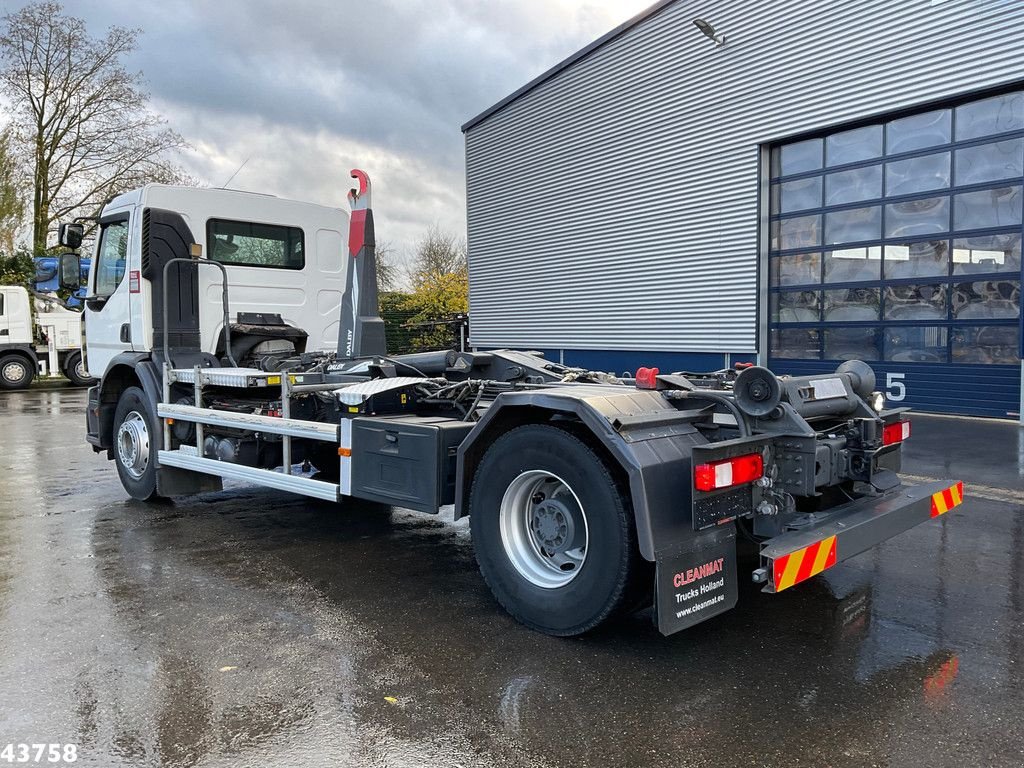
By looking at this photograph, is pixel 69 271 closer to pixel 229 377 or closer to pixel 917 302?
pixel 229 377

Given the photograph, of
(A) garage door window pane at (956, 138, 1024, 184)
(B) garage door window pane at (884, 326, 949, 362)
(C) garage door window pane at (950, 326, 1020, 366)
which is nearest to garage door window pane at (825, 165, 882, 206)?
(A) garage door window pane at (956, 138, 1024, 184)

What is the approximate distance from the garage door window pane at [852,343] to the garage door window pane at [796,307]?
45 cm

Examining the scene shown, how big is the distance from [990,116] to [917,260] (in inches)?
90.3

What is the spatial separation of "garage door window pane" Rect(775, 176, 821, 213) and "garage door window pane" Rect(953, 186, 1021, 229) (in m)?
2.45

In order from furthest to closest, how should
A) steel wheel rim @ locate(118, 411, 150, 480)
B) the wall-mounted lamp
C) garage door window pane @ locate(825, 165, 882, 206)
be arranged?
1. the wall-mounted lamp
2. garage door window pane @ locate(825, 165, 882, 206)
3. steel wheel rim @ locate(118, 411, 150, 480)

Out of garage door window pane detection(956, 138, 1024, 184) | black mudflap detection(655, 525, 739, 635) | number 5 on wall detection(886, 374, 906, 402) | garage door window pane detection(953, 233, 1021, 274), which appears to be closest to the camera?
black mudflap detection(655, 525, 739, 635)

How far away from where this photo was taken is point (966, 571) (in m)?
4.90

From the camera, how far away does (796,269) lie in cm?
1468

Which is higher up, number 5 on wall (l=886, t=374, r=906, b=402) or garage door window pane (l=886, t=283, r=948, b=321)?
garage door window pane (l=886, t=283, r=948, b=321)

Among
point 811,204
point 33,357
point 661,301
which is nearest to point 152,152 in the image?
point 33,357

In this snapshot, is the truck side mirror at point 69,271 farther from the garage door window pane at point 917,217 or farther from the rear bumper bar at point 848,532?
the garage door window pane at point 917,217

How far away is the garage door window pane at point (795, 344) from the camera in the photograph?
14.3 m

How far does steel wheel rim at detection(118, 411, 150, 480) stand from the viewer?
704 centimetres

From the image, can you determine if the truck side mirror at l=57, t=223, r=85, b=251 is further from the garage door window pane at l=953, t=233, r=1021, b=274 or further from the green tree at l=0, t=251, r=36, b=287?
the green tree at l=0, t=251, r=36, b=287
